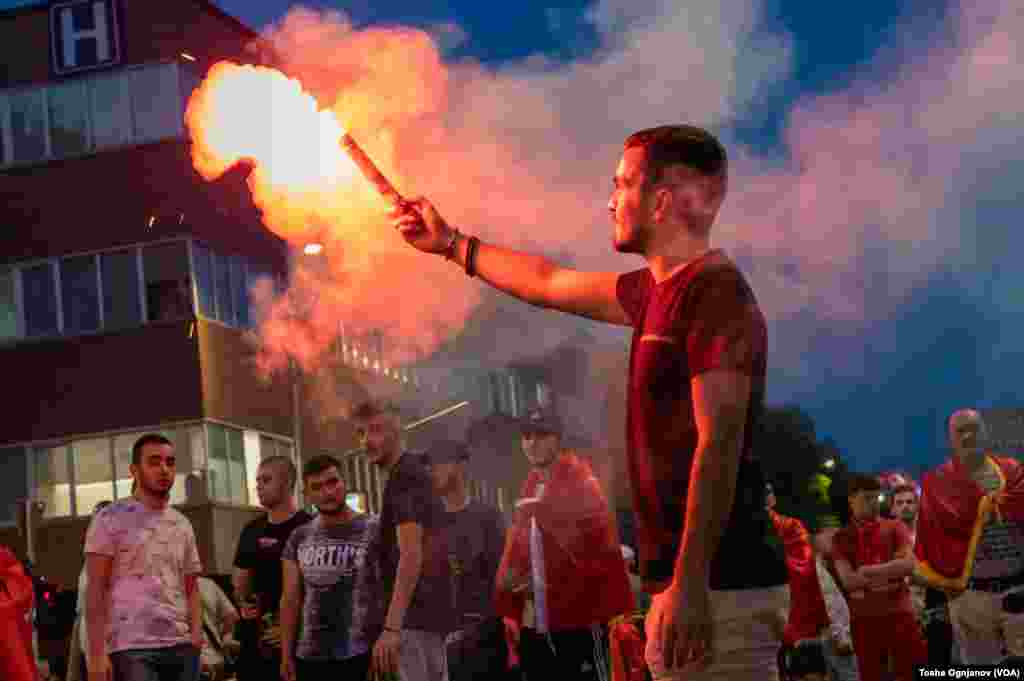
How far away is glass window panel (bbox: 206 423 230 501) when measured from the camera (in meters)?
31.7

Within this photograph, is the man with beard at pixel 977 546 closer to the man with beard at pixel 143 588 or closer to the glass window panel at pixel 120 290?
the man with beard at pixel 143 588

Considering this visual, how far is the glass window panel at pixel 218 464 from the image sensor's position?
1248 inches

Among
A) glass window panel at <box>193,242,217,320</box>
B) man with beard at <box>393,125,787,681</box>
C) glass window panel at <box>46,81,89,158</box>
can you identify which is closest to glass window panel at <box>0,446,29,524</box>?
glass window panel at <box>193,242,217,320</box>

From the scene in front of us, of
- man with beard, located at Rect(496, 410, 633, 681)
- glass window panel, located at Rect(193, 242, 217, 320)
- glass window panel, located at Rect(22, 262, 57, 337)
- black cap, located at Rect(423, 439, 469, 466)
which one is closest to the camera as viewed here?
black cap, located at Rect(423, 439, 469, 466)

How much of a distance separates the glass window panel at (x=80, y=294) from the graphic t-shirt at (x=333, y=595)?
23.8 metres

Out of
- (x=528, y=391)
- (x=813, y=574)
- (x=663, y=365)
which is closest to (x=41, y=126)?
(x=528, y=391)

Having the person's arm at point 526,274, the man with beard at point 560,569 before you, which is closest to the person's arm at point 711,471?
the person's arm at point 526,274

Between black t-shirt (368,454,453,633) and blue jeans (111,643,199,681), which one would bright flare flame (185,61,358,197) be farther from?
blue jeans (111,643,199,681)

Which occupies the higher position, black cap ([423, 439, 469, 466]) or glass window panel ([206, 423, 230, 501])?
glass window panel ([206, 423, 230, 501])

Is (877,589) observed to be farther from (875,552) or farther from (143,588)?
(143,588)

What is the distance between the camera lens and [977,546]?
1200 centimetres

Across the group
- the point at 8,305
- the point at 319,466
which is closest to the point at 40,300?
the point at 8,305

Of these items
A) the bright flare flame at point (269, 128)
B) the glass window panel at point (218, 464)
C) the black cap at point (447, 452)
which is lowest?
the black cap at point (447, 452)

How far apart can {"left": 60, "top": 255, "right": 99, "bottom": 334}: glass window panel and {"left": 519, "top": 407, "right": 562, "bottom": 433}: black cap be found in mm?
22279
